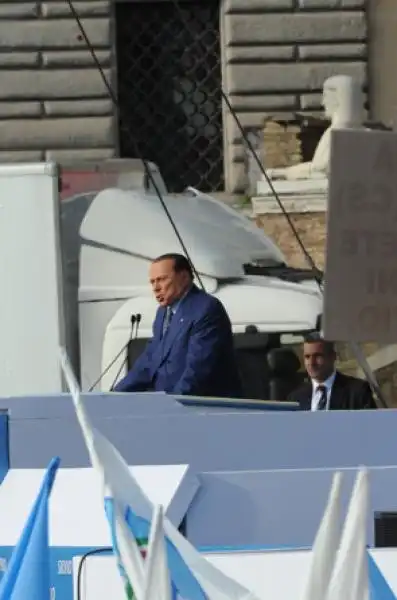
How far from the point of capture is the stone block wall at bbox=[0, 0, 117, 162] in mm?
14812

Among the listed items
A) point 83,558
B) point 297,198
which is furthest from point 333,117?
point 83,558

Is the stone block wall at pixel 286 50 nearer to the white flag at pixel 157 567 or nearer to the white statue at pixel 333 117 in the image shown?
the white statue at pixel 333 117

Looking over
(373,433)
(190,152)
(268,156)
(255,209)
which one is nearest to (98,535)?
(373,433)

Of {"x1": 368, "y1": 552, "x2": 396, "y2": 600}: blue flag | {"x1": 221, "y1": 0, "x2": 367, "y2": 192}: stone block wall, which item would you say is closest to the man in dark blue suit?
{"x1": 368, "y1": 552, "x2": 396, "y2": 600}: blue flag

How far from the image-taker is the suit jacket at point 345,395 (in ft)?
20.2

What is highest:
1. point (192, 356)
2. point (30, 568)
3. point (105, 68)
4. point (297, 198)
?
point (105, 68)

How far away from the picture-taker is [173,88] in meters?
15.0

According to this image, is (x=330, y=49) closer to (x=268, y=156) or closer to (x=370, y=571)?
(x=268, y=156)

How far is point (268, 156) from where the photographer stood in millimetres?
13047

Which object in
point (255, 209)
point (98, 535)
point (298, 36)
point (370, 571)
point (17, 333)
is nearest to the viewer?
point (370, 571)

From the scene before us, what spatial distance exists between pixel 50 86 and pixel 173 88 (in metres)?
1.21

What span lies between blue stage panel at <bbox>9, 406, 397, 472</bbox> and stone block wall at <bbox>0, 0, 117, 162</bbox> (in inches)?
402

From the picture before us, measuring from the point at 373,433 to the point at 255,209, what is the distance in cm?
744

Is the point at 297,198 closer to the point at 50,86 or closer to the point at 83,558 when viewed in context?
the point at 50,86
